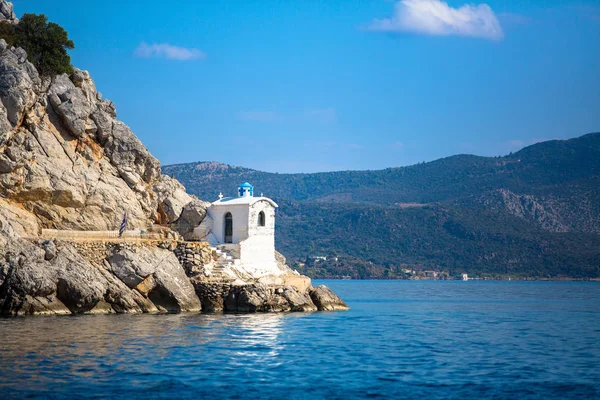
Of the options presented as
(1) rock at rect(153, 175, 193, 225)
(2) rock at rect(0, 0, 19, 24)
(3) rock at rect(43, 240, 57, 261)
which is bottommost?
(3) rock at rect(43, 240, 57, 261)

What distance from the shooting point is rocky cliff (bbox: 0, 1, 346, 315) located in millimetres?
35812

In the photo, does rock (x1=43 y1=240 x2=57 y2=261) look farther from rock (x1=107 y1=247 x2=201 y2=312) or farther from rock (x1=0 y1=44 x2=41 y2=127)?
rock (x1=0 y1=44 x2=41 y2=127)

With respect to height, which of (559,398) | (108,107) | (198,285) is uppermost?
(108,107)

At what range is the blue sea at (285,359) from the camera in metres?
21.2

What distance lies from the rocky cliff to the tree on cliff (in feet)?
3.15

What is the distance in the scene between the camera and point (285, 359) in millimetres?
26609

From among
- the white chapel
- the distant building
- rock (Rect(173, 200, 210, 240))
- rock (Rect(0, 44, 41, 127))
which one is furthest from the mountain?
rock (Rect(0, 44, 41, 127))

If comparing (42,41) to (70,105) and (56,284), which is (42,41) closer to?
(70,105)

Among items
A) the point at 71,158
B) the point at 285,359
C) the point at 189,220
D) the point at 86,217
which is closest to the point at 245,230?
the point at 189,220

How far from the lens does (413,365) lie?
85.0 feet

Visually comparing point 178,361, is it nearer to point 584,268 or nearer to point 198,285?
point 198,285

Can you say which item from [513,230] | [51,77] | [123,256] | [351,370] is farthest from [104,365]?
[513,230]

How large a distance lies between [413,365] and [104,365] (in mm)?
9259

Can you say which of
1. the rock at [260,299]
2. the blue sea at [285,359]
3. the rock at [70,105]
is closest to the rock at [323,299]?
the rock at [260,299]
